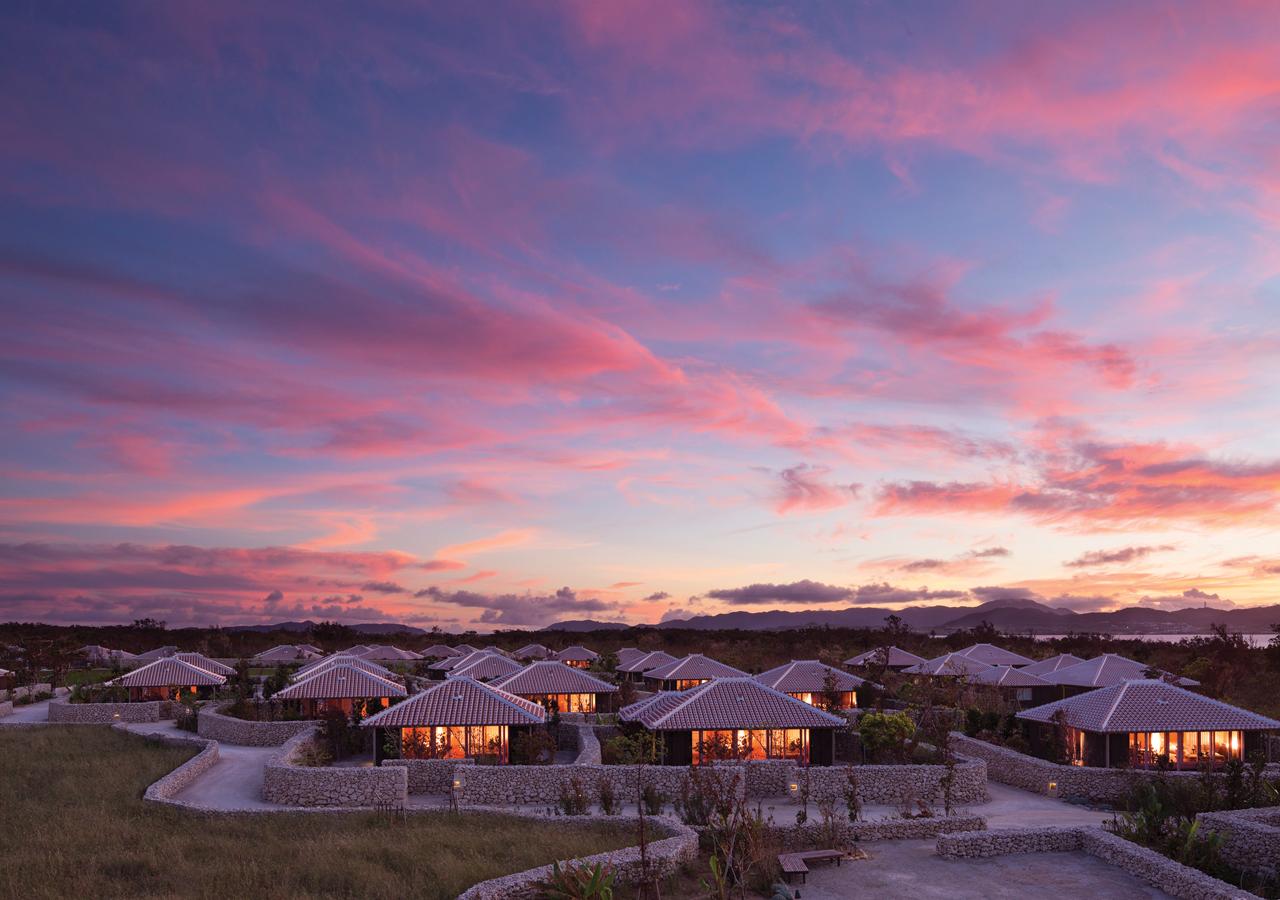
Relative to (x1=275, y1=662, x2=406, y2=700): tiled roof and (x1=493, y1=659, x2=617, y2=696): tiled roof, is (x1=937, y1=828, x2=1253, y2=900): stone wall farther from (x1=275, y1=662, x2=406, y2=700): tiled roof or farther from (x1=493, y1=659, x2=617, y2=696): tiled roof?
(x1=275, y1=662, x2=406, y2=700): tiled roof

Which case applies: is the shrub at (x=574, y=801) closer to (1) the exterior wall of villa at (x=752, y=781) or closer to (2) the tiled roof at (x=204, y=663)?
(1) the exterior wall of villa at (x=752, y=781)

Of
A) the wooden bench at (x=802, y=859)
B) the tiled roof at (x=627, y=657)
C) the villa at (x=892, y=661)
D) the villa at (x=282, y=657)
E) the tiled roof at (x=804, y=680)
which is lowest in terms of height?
the villa at (x=282, y=657)

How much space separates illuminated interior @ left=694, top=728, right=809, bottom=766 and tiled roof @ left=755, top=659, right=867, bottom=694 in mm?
13229

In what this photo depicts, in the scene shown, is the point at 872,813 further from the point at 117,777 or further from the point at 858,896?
the point at 117,777

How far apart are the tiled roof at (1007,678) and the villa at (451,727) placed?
31.2 m

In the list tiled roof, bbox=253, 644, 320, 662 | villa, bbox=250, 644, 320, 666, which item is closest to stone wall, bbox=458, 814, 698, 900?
villa, bbox=250, 644, 320, 666

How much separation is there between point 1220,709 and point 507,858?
29.2 metres

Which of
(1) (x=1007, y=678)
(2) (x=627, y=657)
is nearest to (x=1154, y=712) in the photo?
(1) (x=1007, y=678)

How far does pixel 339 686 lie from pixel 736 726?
72.9 ft

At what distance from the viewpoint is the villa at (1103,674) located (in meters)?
51.9

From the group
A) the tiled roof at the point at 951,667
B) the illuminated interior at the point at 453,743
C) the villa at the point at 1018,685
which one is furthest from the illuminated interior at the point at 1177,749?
the tiled roof at the point at 951,667

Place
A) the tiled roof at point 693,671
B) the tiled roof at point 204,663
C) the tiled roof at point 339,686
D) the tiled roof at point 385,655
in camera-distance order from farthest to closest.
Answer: the tiled roof at point 385,655
the tiled roof at point 204,663
the tiled roof at point 693,671
the tiled roof at point 339,686

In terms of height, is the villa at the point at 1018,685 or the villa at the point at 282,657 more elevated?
the villa at the point at 1018,685

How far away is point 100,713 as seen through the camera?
5438 centimetres
